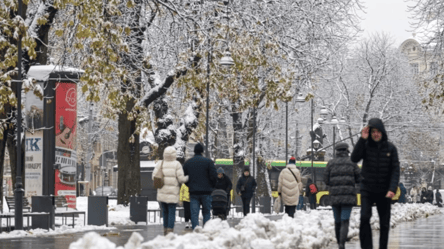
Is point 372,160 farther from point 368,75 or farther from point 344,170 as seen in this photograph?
point 368,75

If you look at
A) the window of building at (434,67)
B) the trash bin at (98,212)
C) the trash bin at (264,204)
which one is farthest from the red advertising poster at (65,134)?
the trash bin at (264,204)

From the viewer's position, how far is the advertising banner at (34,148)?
22.0 m

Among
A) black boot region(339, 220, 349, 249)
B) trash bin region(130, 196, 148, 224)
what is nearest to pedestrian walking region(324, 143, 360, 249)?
black boot region(339, 220, 349, 249)

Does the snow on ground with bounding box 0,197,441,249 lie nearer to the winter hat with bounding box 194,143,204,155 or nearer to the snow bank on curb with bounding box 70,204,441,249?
the snow bank on curb with bounding box 70,204,441,249

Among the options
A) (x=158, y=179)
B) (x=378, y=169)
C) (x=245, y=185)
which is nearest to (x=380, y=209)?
(x=378, y=169)

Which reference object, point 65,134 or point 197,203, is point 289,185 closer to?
point 197,203

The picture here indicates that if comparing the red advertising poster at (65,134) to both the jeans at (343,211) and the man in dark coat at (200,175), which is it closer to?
the man in dark coat at (200,175)

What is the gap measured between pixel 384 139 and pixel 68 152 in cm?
1263

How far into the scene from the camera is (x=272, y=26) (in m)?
27.5

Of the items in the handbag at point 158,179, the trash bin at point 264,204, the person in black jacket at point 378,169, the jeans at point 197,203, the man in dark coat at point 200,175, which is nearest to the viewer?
the person in black jacket at point 378,169

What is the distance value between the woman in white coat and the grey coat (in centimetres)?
374

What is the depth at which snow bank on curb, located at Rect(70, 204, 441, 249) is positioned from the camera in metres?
8.00

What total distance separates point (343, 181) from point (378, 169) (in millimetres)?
2398

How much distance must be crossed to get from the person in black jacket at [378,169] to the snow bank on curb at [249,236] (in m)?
1.46
